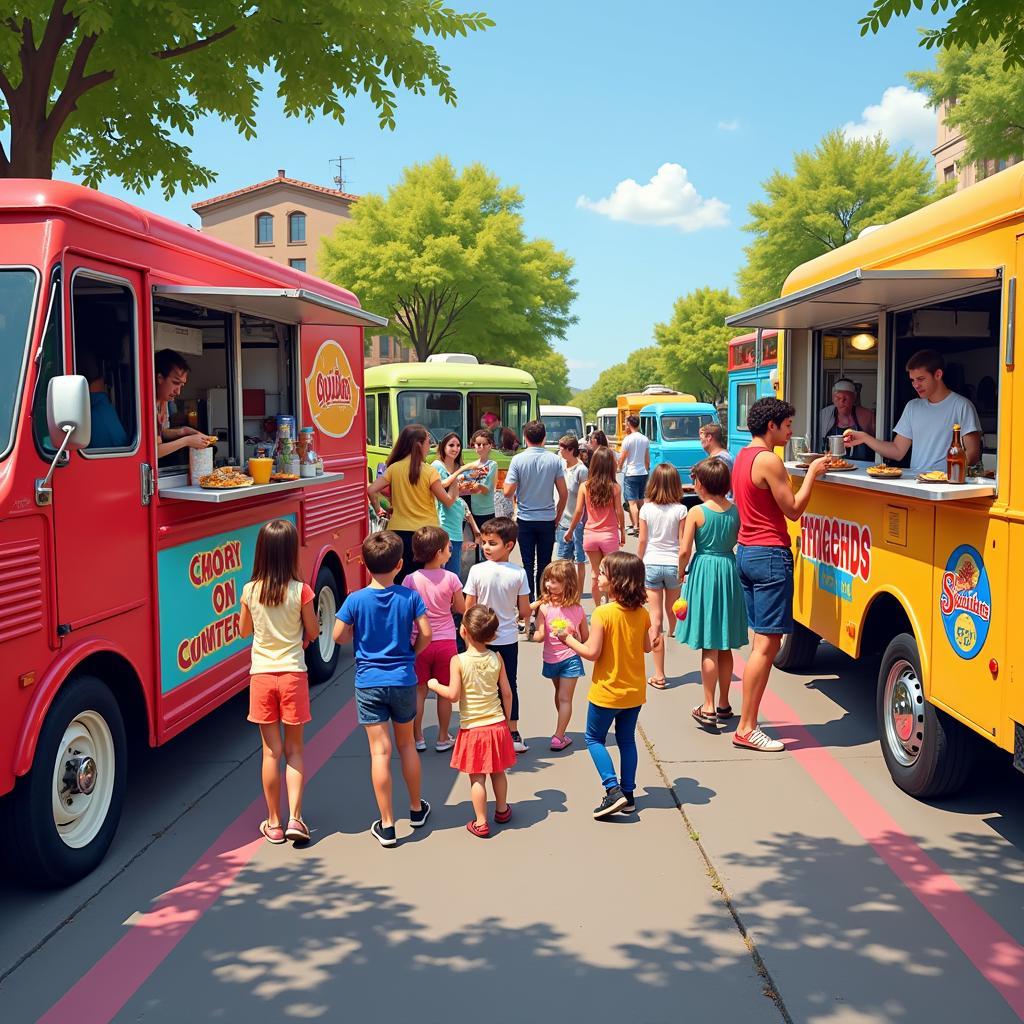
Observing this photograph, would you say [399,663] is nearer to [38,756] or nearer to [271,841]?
[271,841]

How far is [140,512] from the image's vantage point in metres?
5.01

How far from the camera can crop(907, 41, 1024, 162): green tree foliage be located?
22.8 metres

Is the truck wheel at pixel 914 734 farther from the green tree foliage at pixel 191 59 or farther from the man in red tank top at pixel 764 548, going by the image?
the green tree foliage at pixel 191 59

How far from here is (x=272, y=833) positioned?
4.95 meters

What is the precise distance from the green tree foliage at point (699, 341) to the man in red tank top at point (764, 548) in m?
59.3

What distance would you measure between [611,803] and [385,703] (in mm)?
1262

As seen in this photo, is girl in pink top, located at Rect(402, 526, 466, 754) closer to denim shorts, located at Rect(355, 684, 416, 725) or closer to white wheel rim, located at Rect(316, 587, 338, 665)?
denim shorts, located at Rect(355, 684, 416, 725)

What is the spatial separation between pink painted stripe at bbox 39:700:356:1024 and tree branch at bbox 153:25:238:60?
24.0ft

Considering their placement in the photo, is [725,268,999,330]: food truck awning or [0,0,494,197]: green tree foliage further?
[0,0,494,197]: green tree foliage

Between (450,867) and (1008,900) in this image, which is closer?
(1008,900)

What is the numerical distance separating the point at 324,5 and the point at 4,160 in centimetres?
333

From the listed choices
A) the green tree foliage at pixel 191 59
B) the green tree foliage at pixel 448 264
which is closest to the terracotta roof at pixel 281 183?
the green tree foliage at pixel 448 264

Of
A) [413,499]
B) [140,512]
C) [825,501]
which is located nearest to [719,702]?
[825,501]

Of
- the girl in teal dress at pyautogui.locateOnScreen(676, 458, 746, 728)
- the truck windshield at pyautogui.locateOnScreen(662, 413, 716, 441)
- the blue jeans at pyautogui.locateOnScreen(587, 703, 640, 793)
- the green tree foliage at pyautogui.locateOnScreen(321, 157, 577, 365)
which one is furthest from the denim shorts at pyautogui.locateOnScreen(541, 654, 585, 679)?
the green tree foliage at pyautogui.locateOnScreen(321, 157, 577, 365)
